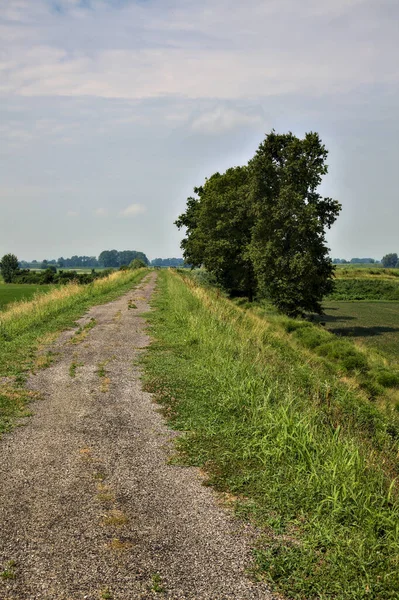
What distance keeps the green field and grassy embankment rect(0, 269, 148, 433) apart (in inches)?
654

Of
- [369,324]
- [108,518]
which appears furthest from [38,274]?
[108,518]

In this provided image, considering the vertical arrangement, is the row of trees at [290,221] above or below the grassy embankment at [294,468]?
above

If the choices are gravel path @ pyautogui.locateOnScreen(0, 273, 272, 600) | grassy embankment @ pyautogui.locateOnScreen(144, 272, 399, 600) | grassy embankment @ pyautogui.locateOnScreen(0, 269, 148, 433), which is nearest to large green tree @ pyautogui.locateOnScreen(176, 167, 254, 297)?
grassy embankment @ pyautogui.locateOnScreen(0, 269, 148, 433)

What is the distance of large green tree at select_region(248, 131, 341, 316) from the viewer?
32406mm

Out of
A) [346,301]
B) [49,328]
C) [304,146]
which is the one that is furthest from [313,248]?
[346,301]

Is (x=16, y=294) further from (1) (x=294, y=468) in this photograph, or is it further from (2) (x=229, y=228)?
(1) (x=294, y=468)

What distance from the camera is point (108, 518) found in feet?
17.8

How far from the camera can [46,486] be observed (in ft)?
20.3

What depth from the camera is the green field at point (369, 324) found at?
31120 mm

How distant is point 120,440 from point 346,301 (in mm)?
63761

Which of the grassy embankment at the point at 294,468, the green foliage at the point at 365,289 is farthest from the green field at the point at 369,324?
the grassy embankment at the point at 294,468

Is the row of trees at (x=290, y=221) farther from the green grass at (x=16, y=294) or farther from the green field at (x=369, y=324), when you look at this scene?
the green grass at (x=16, y=294)

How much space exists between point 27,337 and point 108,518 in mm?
12637

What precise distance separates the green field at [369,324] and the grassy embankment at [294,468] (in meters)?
16.5
